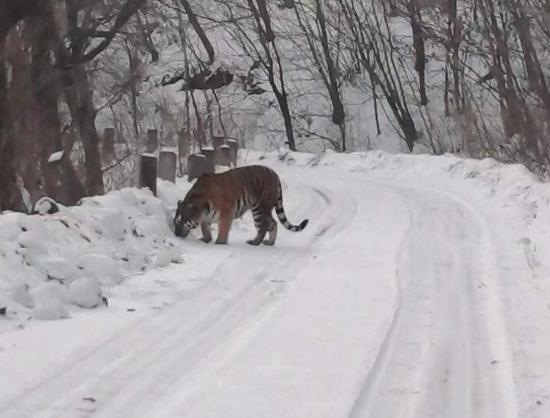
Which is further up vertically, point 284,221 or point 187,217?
point 187,217

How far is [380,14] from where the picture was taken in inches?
1473

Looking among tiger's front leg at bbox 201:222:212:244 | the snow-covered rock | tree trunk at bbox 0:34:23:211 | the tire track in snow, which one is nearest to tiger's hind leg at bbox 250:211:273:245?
tiger's front leg at bbox 201:222:212:244

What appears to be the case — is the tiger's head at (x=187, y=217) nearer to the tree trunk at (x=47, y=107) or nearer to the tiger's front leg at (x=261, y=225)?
the tiger's front leg at (x=261, y=225)

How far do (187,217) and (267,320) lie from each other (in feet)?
12.1

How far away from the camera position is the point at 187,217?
1018 centimetres

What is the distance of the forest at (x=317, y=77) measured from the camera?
1824cm

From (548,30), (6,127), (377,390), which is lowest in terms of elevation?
(377,390)

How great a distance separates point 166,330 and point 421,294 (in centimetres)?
239

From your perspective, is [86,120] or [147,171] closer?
[147,171]

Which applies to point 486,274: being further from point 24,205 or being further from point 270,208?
point 24,205

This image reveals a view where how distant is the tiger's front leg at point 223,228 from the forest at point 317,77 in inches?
213

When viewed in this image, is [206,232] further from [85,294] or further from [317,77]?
[317,77]

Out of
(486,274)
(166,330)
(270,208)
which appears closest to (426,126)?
(270,208)

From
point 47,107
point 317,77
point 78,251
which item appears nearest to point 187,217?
point 78,251
